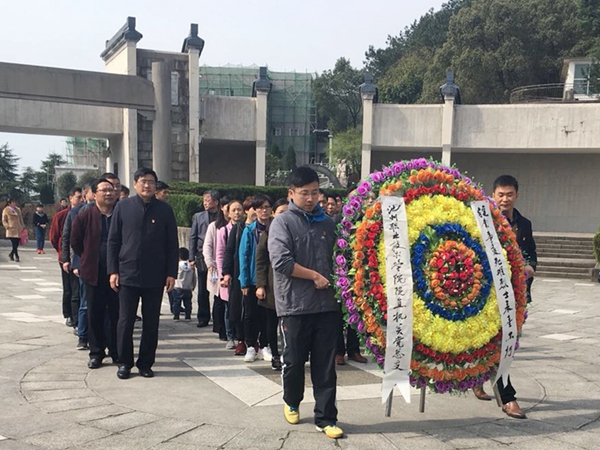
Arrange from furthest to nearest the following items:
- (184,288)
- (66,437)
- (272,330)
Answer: (184,288) < (272,330) < (66,437)

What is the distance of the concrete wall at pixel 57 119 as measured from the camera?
20031 millimetres

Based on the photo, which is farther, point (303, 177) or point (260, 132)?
point (260, 132)

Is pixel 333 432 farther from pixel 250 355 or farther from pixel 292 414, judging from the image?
pixel 250 355

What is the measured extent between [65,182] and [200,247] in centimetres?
4378

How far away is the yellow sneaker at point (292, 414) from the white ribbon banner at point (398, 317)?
0.60 meters

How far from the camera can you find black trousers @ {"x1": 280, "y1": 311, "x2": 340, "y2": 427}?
4078 mm

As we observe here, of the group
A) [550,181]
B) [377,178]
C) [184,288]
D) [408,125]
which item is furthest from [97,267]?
[550,181]

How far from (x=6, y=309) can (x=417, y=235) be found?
657cm

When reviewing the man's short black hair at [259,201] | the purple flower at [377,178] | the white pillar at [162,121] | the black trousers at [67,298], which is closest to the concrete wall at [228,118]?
the white pillar at [162,121]

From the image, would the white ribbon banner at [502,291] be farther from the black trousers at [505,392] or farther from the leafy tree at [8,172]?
the leafy tree at [8,172]

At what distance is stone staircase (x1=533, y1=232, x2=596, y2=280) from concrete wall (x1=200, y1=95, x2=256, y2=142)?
1117 centimetres

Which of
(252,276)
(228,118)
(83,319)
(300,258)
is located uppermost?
(228,118)

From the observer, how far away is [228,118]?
23828 millimetres

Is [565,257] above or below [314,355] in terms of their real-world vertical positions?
below
